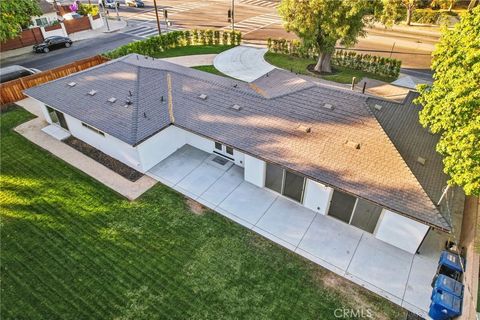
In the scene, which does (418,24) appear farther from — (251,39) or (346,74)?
(251,39)

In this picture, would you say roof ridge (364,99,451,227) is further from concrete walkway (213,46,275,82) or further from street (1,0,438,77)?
street (1,0,438,77)

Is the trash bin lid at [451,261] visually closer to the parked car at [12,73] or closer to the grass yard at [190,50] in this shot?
the grass yard at [190,50]

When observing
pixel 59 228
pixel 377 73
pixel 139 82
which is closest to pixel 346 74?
pixel 377 73

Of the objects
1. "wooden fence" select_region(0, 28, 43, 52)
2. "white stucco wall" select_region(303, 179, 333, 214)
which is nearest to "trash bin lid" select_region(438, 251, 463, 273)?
"white stucco wall" select_region(303, 179, 333, 214)

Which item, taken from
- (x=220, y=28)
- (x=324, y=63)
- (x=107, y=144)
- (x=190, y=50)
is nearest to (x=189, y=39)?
(x=190, y=50)

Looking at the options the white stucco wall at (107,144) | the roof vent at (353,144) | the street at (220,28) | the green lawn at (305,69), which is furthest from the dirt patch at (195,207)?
the street at (220,28)

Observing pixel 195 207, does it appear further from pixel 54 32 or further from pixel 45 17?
pixel 45 17

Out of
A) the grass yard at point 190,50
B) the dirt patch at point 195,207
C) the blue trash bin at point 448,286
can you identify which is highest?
the grass yard at point 190,50
